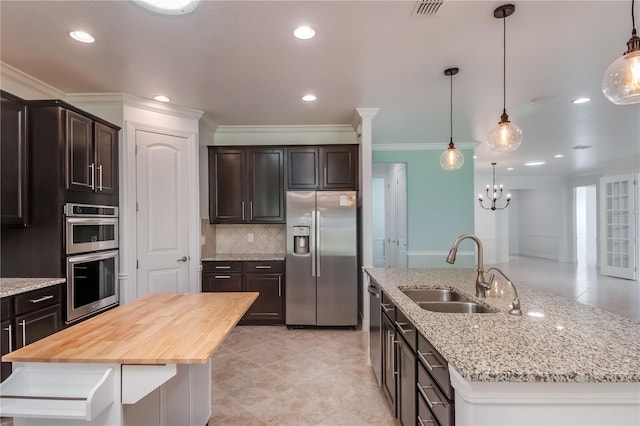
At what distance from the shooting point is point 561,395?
3.52 ft

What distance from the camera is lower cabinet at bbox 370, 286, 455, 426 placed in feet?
4.26

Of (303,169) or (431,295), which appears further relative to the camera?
(303,169)

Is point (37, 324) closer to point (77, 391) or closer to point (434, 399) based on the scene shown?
point (77, 391)

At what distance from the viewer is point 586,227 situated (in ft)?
34.8

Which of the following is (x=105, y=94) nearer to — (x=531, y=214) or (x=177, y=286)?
(x=177, y=286)

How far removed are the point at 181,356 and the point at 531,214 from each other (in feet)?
43.1

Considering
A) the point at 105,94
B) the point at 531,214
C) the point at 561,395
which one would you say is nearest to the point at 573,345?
the point at 561,395

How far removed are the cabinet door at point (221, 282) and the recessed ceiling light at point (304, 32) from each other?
3.00m

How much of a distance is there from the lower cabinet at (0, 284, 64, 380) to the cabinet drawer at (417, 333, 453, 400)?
259 cm

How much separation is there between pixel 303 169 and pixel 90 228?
2.47 meters

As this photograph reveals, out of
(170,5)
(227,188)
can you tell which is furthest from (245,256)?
(170,5)

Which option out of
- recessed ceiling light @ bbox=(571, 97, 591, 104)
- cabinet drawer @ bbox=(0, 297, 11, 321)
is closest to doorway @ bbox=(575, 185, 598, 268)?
recessed ceiling light @ bbox=(571, 97, 591, 104)

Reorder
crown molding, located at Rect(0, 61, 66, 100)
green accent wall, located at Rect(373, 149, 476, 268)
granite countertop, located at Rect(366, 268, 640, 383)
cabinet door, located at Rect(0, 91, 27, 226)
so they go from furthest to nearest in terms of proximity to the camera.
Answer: green accent wall, located at Rect(373, 149, 476, 268) < crown molding, located at Rect(0, 61, 66, 100) < cabinet door, located at Rect(0, 91, 27, 226) < granite countertop, located at Rect(366, 268, 640, 383)

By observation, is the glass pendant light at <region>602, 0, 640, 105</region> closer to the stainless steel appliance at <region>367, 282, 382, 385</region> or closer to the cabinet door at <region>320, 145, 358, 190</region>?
the stainless steel appliance at <region>367, 282, 382, 385</region>
